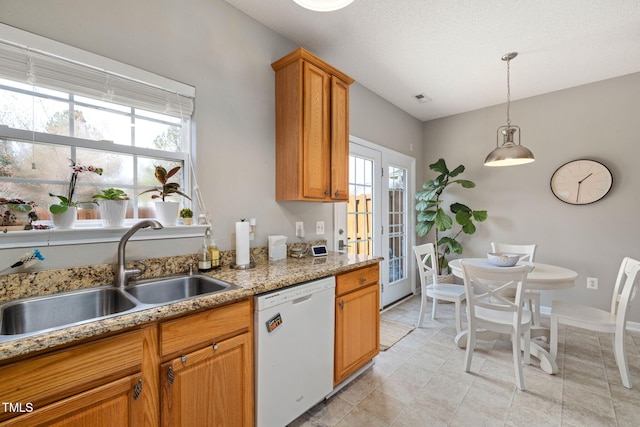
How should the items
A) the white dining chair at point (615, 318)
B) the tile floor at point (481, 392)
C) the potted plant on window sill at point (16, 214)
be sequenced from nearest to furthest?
the potted plant on window sill at point (16, 214)
the tile floor at point (481, 392)
the white dining chair at point (615, 318)

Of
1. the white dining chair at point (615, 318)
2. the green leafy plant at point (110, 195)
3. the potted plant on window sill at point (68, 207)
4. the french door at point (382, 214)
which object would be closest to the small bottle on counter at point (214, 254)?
the green leafy plant at point (110, 195)

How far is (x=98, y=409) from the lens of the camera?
0.96m

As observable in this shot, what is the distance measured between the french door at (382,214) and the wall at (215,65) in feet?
2.46

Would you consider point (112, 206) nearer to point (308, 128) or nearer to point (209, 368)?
point (209, 368)

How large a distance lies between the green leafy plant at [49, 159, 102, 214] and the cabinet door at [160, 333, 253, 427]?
0.87 meters

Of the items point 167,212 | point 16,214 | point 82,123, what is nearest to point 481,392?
point 167,212

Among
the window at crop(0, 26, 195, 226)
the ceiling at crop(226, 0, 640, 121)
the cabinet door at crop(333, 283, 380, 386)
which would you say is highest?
the ceiling at crop(226, 0, 640, 121)

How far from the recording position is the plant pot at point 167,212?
5.34ft

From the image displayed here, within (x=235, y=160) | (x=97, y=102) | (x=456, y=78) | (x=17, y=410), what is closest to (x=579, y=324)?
(x=456, y=78)

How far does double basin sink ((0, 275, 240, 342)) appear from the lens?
1.13 metres

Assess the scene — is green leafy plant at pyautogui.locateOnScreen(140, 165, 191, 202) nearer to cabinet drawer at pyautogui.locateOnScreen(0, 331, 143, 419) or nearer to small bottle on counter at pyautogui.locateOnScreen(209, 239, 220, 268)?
small bottle on counter at pyautogui.locateOnScreen(209, 239, 220, 268)

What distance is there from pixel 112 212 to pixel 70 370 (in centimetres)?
79

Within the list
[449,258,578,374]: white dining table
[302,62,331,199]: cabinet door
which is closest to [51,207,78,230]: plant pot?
[302,62,331,199]: cabinet door

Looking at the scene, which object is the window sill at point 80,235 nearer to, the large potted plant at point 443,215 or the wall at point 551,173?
the large potted plant at point 443,215
